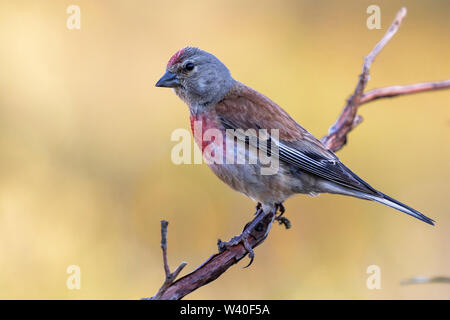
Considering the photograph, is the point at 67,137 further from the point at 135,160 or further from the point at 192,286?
the point at 192,286

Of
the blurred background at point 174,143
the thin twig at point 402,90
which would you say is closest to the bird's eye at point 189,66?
the thin twig at point 402,90

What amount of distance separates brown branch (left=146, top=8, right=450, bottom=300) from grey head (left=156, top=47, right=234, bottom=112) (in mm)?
851

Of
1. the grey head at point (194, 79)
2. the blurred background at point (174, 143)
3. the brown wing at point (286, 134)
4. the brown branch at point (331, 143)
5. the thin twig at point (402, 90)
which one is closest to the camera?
the brown branch at point (331, 143)

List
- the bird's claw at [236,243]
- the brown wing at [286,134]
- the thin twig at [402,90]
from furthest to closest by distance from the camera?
1. the thin twig at [402,90]
2. the brown wing at [286,134]
3. the bird's claw at [236,243]

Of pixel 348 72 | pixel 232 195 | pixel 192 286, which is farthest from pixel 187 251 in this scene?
pixel 348 72

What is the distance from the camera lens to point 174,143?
513cm

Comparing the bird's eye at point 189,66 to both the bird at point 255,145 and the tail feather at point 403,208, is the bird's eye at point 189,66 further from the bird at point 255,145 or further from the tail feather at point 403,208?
the tail feather at point 403,208

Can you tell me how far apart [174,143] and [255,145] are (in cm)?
164

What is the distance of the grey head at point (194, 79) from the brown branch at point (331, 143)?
851mm

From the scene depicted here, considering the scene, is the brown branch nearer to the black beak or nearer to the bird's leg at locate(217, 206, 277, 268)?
the bird's leg at locate(217, 206, 277, 268)

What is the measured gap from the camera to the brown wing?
11.7 ft

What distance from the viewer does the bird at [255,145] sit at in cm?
358

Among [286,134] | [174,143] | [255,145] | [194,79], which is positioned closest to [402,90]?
[286,134]

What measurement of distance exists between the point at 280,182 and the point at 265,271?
1304mm
